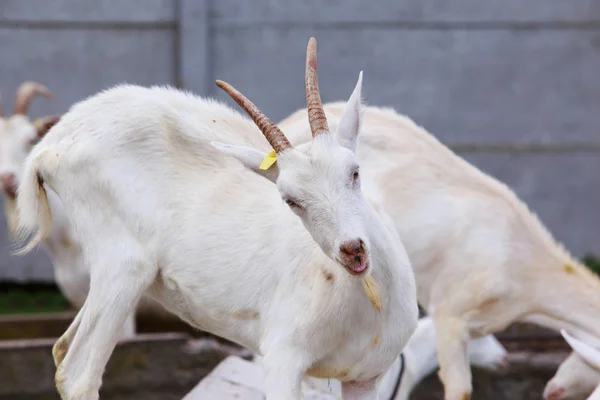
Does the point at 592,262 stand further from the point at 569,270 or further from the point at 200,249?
the point at 200,249

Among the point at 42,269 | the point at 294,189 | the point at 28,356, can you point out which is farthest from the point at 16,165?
the point at 294,189

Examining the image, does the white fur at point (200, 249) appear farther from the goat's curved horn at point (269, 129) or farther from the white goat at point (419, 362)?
the white goat at point (419, 362)

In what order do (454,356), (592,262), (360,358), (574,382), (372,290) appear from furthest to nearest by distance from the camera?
(592,262)
(574,382)
(454,356)
(360,358)
(372,290)

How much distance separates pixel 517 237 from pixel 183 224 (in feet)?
6.13

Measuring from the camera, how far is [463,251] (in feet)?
16.1

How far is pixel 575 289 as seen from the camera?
486cm

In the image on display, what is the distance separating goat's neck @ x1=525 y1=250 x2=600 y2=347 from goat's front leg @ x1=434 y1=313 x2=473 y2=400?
0.37 meters

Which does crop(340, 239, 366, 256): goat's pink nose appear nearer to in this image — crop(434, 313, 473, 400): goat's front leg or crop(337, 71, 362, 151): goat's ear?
crop(337, 71, 362, 151): goat's ear

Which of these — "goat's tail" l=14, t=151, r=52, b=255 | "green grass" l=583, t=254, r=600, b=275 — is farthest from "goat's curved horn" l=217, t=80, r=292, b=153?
"green grass" l=583, t=254, r=600, b=275

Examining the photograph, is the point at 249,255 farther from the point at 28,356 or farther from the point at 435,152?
the point at 28,356

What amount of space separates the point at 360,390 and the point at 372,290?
0.59 m

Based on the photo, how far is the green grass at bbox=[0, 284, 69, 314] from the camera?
26.3 feet

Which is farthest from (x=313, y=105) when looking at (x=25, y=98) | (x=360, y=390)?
(x=25, y=98)

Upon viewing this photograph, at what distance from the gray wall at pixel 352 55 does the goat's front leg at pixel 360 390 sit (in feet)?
15.4
